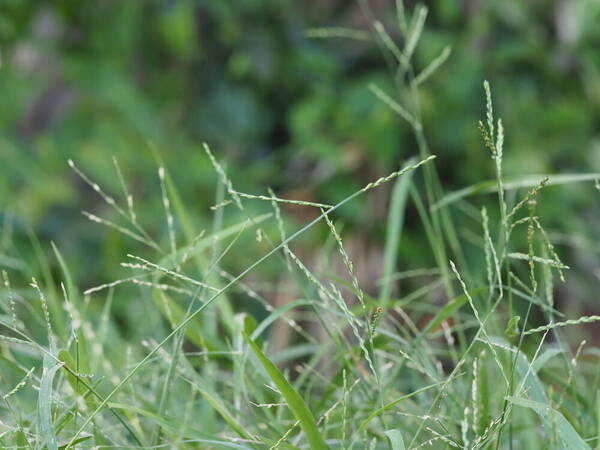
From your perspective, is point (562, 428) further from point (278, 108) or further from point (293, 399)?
point (278, 108)

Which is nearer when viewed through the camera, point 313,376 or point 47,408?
point 47,408

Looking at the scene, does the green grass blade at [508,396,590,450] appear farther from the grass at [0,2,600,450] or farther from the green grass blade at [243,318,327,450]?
the green grass blade at [243,318,327,450]

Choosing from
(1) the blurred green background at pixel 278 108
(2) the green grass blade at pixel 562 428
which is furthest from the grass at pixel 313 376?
(1) the blurred green background at pixel 278 108

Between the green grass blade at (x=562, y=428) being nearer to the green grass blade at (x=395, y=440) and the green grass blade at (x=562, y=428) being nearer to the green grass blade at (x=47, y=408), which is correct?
the green grass blade at (x=395, y=440)

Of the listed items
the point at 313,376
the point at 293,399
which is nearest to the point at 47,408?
the point at 293,399

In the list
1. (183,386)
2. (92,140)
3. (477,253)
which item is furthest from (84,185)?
(183,386)

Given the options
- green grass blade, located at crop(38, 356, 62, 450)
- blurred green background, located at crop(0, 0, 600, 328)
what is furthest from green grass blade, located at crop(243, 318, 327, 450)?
blurred green background, located at crop(0, 0, 600, 328)

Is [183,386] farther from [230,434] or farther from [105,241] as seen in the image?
[105,241]

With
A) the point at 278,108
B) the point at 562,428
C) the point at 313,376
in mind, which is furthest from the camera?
the point at 278,108

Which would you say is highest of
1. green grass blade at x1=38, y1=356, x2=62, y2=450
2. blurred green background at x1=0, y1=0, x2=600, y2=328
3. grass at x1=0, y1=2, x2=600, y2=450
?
green grass blade at x1=38, y1=356, x2=62, y2=450
